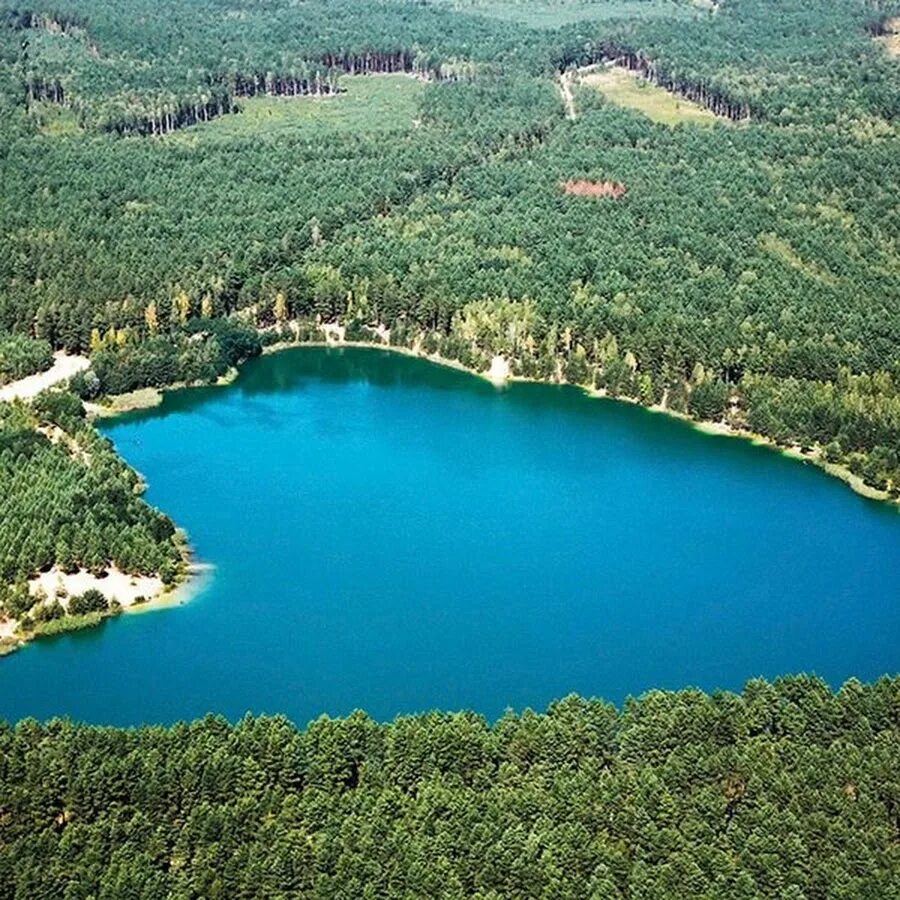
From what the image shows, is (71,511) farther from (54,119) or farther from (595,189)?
(54,119)

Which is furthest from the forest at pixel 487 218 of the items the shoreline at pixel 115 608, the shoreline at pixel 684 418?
the shoreline at pixel 115 608

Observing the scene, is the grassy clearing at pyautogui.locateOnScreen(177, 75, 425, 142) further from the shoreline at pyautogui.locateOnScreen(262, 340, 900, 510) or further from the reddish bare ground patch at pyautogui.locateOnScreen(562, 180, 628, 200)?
the shoreline at pyautogui.locateOnScreen(262, 340, 900, 510)

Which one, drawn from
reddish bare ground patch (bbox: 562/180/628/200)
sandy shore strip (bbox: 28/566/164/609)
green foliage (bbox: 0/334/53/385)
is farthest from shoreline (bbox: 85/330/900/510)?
reddish bare ground patch (bbox: 562/180/628/200)

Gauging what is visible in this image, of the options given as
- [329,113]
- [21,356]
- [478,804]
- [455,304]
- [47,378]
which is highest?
[329,113]

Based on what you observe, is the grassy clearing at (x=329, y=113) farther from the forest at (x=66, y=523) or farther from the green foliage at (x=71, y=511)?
the forest at (x=66, y=523)

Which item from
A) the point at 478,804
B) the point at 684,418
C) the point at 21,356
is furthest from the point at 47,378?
the point at 478,804
